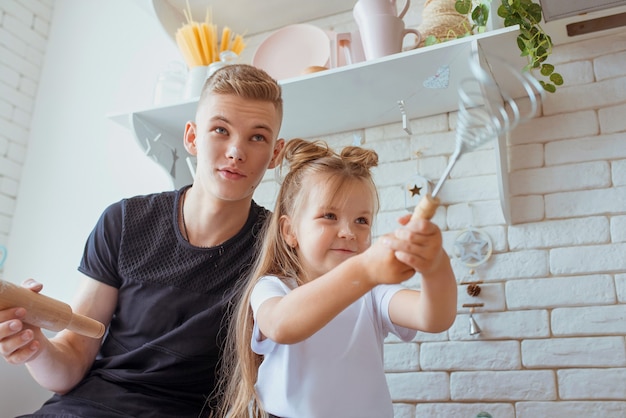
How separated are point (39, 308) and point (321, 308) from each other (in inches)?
18.1

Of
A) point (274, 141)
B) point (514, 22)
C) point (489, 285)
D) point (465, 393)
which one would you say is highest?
point (514, 22)

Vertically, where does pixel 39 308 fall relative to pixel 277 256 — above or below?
below

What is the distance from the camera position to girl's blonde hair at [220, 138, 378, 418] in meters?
1.13

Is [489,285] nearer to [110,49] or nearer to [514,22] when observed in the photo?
[514,22]

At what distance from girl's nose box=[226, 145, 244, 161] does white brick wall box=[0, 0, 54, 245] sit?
4.17 feet

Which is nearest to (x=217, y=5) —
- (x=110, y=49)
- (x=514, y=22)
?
(x=110, y=49)

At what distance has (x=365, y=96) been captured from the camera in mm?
1482

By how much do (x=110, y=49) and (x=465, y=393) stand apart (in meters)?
1.69

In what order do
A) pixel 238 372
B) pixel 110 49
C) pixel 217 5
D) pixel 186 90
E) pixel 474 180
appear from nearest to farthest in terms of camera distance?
pixel 238 372
pixel 474 180
pixel 186 90
pixel 217 5
pixel 110 49

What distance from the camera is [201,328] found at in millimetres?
1244

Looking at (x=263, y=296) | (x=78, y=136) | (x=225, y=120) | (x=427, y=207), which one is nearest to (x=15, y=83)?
(x=78, y=136)

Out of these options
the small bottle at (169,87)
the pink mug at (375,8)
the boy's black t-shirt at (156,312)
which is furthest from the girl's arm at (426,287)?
the small bottle at (169,87)

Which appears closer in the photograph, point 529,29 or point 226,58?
point 529,29

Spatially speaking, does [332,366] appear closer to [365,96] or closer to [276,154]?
[276,154]
